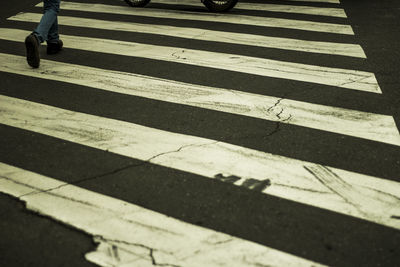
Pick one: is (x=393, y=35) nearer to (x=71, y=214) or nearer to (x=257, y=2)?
(x=257, y=2)

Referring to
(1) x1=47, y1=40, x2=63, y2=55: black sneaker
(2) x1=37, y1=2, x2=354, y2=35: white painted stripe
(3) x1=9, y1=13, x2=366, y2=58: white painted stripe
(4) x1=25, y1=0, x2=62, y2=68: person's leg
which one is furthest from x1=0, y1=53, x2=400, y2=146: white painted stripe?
(2) x1=37, y1=2, x2=354, y2=35: white painted stripe

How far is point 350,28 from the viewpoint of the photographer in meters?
7.06

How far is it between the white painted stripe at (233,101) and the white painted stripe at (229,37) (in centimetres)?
165

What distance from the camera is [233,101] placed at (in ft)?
15.9

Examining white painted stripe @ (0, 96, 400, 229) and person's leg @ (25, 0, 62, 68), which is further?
person's leg @ (25, 0, 62, 68)

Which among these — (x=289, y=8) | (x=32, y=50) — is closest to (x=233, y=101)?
(x=32, y=50)

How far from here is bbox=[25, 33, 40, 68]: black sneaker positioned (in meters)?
5.71

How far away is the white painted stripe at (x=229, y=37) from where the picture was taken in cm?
625

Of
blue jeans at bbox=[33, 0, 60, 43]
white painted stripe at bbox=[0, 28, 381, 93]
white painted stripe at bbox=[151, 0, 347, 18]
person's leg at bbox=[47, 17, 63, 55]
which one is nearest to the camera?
white painted stripe at bbox=[0, 28, 381, 93]

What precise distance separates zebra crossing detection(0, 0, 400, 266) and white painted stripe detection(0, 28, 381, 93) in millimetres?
16

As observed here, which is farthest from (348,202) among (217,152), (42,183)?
(42,183)

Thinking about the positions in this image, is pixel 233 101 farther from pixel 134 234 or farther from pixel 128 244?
pixel 128 244

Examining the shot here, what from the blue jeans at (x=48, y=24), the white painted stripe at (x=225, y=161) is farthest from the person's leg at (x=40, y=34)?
the white painted stripe at (x=225, y=161)

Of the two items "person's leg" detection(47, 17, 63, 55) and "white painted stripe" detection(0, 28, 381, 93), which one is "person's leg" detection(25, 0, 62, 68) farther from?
"white painted stripe" detection(0, 28, 381, 93)
